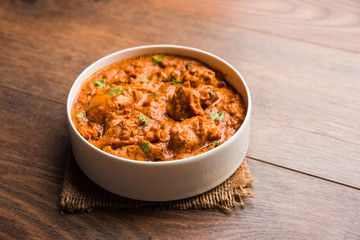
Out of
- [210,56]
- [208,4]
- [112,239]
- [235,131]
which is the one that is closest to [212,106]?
[235,131]

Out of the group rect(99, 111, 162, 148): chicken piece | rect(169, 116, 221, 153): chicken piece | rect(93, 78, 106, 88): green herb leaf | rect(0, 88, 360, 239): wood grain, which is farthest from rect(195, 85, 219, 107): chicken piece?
rect(93, 78, 106, 88): green herb leaf

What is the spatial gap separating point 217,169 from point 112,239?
662mm

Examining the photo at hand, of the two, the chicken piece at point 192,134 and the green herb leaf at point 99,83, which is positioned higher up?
the chicken piece at point 192,134

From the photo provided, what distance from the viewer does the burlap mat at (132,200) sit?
221 cm

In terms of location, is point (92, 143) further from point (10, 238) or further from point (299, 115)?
point (299, 115)

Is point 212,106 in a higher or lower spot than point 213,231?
higher

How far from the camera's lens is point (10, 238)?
81.7 inches

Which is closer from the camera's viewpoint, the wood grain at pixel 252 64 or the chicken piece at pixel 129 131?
the chicken piece at pixel 129 131

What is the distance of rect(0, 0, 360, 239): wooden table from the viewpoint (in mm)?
2162

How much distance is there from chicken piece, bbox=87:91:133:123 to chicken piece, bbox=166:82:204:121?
262 millimetres

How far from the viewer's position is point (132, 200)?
2.24 meters

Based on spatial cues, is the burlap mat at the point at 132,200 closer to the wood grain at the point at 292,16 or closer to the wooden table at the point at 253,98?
the wooden table at the point at 253,98

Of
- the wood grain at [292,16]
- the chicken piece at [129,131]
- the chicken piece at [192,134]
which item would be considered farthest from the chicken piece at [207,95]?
the wood grain at [292,16]

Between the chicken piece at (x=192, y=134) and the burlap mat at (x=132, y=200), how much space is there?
0.29 metres
